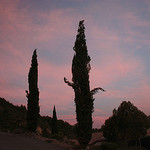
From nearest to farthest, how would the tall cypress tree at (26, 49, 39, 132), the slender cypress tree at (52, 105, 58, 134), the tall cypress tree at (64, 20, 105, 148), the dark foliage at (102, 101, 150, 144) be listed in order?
the tall cypress tree at (64, 20, 105, 148)
the dark foliage at (102, 101, 150, 144)
the tall cypress tree at (26, 49, 39, 132)
the slender cypress tree at (52, 105, 58, 134)

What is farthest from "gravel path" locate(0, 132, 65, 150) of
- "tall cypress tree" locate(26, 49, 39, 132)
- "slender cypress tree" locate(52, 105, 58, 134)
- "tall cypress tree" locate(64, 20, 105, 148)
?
"slender cypress tree" locate(52, 105, 58, 134)

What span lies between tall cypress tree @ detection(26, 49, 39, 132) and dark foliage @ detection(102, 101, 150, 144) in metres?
12.4

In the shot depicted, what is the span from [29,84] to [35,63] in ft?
12.7

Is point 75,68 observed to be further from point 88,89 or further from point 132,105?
point 132,105

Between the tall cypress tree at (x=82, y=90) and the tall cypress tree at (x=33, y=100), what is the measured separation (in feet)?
31.3

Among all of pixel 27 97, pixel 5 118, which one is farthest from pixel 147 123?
pixel 5 118

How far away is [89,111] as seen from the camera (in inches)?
795

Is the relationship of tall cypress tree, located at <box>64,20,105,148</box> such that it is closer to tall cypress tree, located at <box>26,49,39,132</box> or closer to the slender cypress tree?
tall cypress tree, located at <box>26,49,39,132</box>

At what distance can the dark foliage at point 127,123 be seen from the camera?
26031mm

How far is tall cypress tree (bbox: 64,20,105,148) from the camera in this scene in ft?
64.5

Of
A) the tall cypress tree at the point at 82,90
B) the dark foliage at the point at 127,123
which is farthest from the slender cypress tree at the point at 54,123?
the tall cypress tree at the point at 82,90

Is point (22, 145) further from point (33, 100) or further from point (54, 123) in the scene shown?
point (54, 123)

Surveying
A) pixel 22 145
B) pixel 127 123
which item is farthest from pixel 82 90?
pixel 127 123

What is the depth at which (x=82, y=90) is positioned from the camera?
21.0 metres
